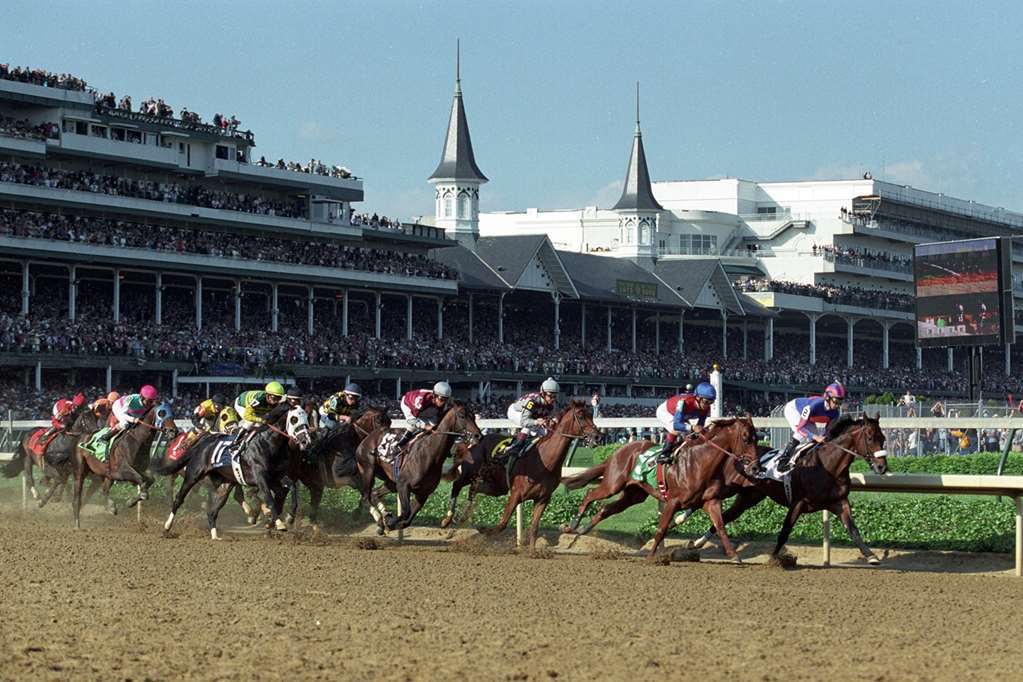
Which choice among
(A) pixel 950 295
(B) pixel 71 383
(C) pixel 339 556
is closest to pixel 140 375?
(B) pixel 71 383

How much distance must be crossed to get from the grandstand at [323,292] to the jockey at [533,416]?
23620 mm

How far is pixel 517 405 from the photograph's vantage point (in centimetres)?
1773

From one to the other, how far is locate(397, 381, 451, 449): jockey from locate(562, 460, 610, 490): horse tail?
1.57m

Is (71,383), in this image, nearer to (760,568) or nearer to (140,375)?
(140,375)

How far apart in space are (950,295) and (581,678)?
80.7ft

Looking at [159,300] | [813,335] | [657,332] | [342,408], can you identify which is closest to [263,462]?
[342,408]

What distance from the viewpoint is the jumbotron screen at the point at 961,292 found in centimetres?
3130

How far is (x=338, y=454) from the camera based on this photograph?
18922 mm

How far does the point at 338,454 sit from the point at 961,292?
16.9 m

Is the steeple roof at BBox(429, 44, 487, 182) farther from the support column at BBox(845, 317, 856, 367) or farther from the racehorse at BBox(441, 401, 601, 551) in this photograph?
the racehorse at BBox(441, 401, 601, 551)

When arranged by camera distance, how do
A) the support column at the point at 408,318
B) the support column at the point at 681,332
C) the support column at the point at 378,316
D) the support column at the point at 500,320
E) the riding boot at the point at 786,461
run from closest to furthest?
the riding boot at the point at 786,461
the support column at the point at 378,316
the support column at the point at 408,318
the support column at the point at 500,320
the support column at the point at 681,332

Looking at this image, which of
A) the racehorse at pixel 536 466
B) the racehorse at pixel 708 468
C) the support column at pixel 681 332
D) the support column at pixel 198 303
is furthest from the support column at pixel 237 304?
the racehorse at pixel 708 468

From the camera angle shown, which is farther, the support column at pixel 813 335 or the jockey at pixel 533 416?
the support column at pixel 813 335

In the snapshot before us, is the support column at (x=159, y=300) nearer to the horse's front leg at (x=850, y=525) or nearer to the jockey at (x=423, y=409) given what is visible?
the jockey at (x=423, y=409)
